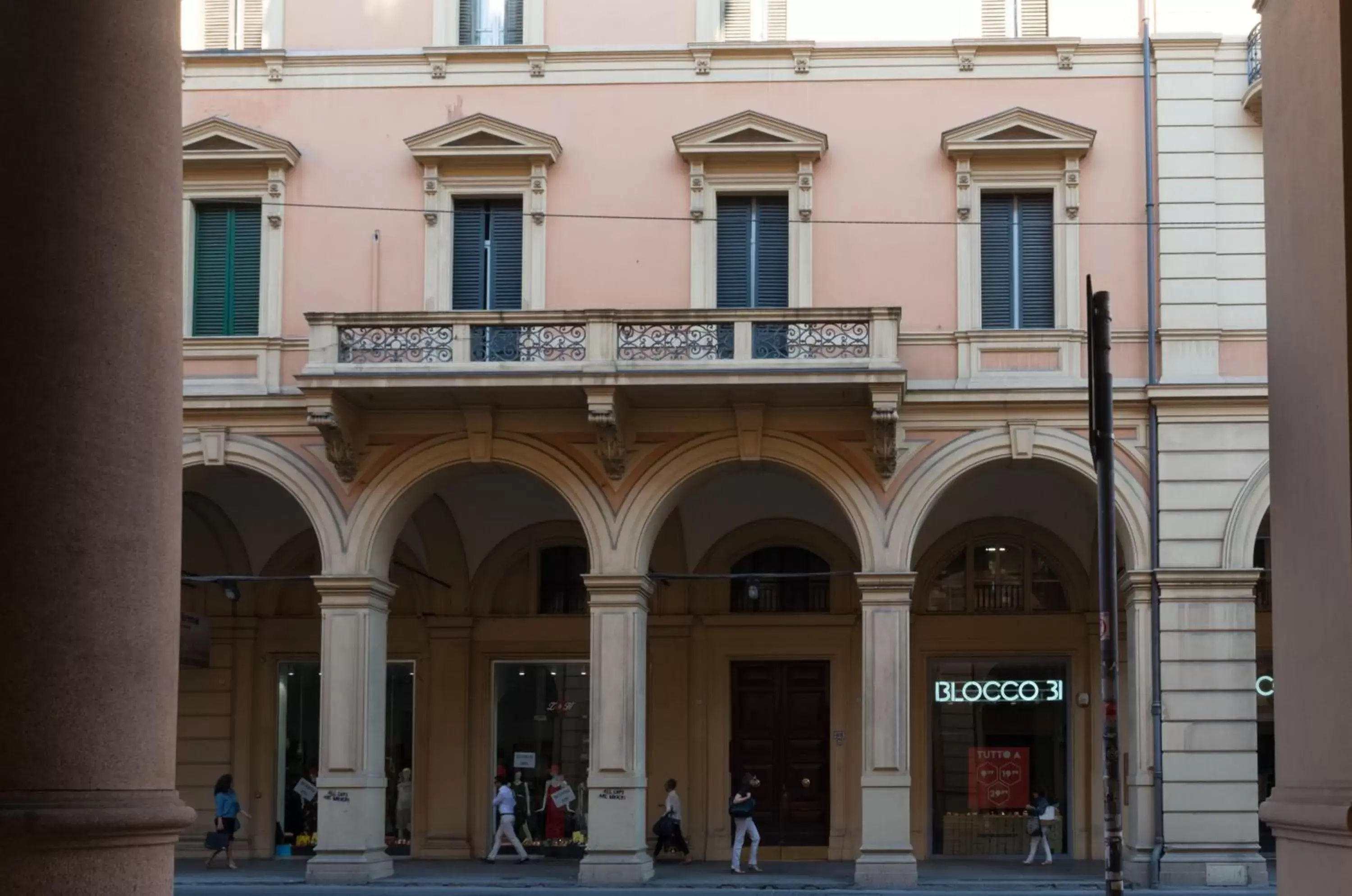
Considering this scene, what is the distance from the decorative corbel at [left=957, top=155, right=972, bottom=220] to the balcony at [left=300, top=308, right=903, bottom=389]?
7.23 feet

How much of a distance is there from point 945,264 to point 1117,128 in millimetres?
3059

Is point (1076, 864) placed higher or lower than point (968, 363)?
lower

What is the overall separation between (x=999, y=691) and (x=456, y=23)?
13.0 m

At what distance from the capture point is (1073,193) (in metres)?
25.7

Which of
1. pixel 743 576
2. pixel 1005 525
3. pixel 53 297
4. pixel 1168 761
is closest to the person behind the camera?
pixel 53 297

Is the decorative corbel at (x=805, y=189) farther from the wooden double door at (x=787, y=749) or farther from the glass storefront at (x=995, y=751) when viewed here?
the glass storefront at (x=995, y=751)

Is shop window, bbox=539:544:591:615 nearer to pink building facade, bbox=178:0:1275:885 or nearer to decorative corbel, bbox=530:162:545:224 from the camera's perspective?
pink building facade, bbox=178:0:1275:885

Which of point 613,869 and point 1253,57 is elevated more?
point 1253,57

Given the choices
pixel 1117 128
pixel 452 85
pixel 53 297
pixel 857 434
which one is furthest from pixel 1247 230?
pixel 53 297

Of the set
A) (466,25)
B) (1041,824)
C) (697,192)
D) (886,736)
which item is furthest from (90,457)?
(1041,824)

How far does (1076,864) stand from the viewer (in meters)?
27.5

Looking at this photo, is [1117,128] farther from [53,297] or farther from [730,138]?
[53,297]

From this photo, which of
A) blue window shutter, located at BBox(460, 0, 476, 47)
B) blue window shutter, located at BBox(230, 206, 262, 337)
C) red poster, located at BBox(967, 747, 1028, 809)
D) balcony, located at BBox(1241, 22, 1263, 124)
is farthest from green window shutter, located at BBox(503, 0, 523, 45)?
red poster, located at BBox(967, 747, 1028, 809)

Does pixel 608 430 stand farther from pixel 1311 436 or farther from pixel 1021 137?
pixel 1311 436
